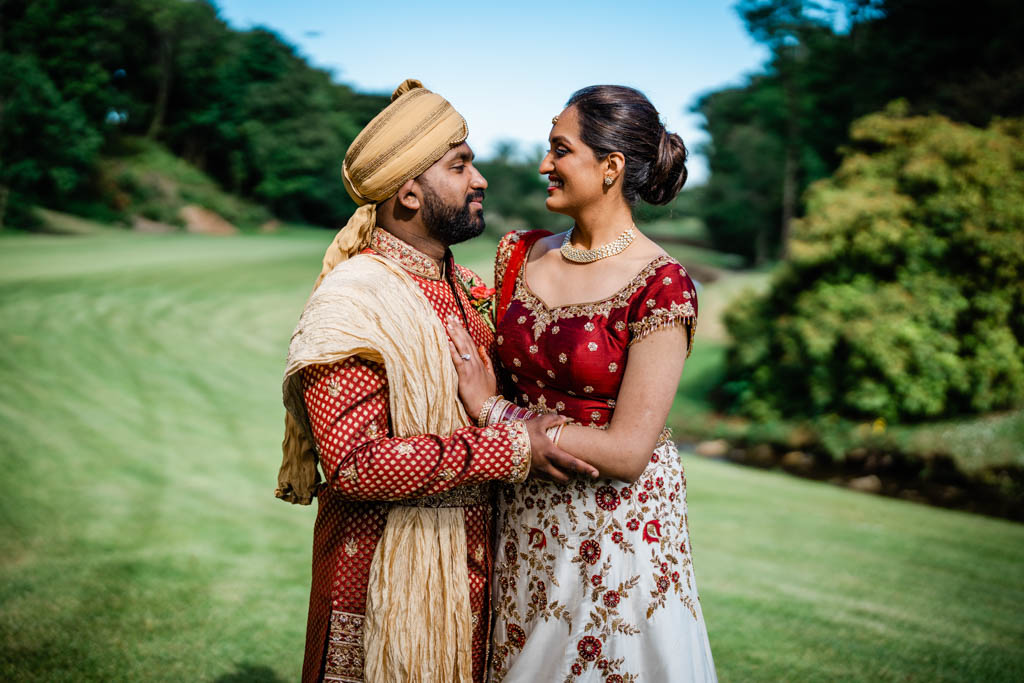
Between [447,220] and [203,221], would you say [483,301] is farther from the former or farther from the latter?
[203,221]

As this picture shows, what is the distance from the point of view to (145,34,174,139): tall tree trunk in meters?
34.7

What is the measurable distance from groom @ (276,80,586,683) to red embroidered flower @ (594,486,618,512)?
198mm

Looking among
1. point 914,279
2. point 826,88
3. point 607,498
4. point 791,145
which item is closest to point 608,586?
point 607,498

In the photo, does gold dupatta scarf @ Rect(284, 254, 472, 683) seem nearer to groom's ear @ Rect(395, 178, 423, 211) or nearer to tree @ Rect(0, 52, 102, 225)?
groom's ear @ Rect(395, 178, 423, 211)

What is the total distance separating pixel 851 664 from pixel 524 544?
3.60 m

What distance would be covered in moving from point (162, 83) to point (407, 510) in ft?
126

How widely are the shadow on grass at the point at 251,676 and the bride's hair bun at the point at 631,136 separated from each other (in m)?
Result: 3.29

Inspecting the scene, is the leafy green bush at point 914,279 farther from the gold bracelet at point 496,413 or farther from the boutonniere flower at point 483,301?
the gold bracelet at point 496,413

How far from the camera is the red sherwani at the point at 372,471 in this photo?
213 cm

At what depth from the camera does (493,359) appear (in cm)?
268

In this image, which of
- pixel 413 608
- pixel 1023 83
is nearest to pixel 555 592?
pixel 413 608

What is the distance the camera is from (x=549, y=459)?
87.0 inches

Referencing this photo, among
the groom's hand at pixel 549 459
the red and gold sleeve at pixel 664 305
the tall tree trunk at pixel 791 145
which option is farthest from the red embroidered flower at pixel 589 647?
the tall tree trunk at pixel 791 145

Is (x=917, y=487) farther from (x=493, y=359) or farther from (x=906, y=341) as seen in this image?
(x=493, y=359)
